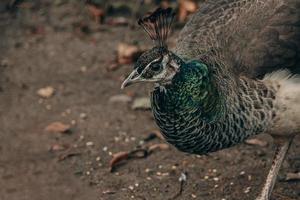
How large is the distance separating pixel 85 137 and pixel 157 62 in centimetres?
180

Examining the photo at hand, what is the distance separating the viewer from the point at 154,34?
3811 millimetres

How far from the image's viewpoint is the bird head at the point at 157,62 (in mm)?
3615

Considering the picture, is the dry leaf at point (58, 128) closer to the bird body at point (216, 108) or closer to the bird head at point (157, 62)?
the bird body at point (216, 108)

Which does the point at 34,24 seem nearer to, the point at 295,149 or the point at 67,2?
the point at 67,2

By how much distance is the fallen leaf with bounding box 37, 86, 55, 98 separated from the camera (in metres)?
5.78

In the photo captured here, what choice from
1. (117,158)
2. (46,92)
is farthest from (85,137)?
(46,92)

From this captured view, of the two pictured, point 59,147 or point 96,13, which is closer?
point 59,147

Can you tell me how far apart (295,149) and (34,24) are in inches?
120

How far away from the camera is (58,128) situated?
5355mm

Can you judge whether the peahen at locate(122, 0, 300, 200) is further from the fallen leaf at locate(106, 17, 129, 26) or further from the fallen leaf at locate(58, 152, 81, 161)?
the fallen leaf at locate(106, 17, 129, 26)

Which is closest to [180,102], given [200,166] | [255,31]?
[255,31]

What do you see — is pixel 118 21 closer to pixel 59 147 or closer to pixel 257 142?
pixel 59 147

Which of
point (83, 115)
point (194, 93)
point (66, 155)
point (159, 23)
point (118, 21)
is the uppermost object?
point (159, 23)

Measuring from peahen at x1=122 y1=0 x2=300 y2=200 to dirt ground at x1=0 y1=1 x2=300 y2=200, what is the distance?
505 millimetres
